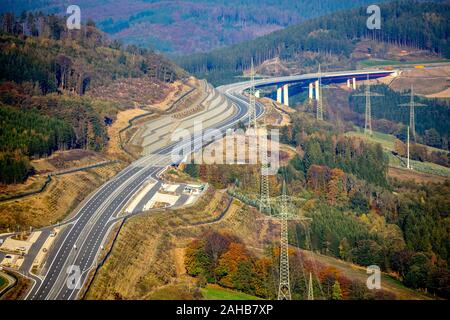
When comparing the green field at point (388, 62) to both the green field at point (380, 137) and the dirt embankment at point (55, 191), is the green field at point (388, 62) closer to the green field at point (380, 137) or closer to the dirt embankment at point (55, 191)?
the green field at point (380, 137)

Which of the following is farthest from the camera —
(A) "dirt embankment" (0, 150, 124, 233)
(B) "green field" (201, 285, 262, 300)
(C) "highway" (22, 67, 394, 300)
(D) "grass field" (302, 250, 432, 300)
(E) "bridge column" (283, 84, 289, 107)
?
(E) "bridge column" (283, 84, 289, 107)

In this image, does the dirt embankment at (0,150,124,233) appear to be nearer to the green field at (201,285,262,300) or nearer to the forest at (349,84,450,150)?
the green field at (201,285,262,300)

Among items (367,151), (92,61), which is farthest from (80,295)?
(92,61)

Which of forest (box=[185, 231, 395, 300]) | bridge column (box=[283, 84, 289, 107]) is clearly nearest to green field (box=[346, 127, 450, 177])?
bridge column (box=[283, 84, 289, 107])

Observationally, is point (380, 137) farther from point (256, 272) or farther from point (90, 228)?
point (256, 272)

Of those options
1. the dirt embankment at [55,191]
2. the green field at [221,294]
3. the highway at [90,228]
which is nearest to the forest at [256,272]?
the green field at [221,294]
